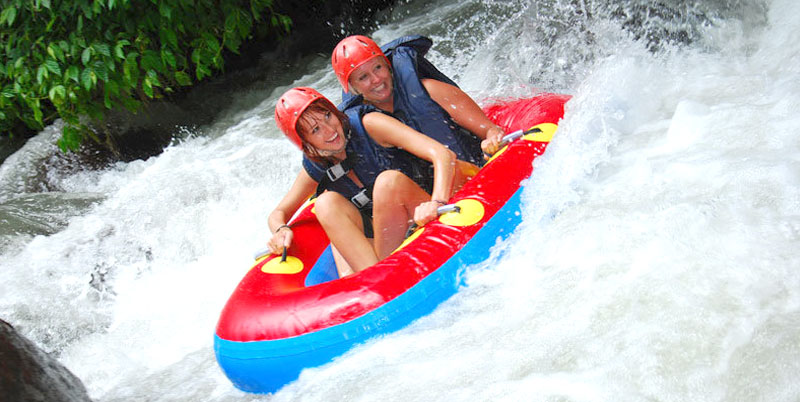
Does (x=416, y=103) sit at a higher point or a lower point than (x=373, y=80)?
lower

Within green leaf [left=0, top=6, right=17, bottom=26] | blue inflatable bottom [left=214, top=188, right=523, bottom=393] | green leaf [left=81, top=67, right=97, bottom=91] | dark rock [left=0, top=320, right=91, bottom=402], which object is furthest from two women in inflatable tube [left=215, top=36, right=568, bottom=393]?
green leaf [left=0, top=6, right=17, bottom=26]

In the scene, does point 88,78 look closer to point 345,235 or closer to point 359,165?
point 359,165

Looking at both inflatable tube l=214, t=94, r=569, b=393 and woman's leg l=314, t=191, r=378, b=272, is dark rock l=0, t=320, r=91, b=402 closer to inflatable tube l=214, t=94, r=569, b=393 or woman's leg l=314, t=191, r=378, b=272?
inflatable tube l=214, t=94, r=569, b=393

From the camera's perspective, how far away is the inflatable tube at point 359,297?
244 centimetres

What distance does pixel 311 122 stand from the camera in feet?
9.01

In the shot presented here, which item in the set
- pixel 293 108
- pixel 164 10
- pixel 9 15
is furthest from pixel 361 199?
pixel 9 15

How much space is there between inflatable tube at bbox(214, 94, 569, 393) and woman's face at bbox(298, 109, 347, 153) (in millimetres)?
481

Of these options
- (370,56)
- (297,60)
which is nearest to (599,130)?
(370,56)

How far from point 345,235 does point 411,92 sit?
73 centimetres

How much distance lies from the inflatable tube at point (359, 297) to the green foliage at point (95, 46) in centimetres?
316

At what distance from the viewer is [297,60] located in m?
6.88

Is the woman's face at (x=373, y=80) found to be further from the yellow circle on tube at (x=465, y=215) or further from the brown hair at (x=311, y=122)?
the yellow circle on tube at (x=465, y=215)

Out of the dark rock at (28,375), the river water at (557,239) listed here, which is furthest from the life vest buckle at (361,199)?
the dark rock at (28,375)

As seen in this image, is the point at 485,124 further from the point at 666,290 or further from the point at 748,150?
the point at 666,290
